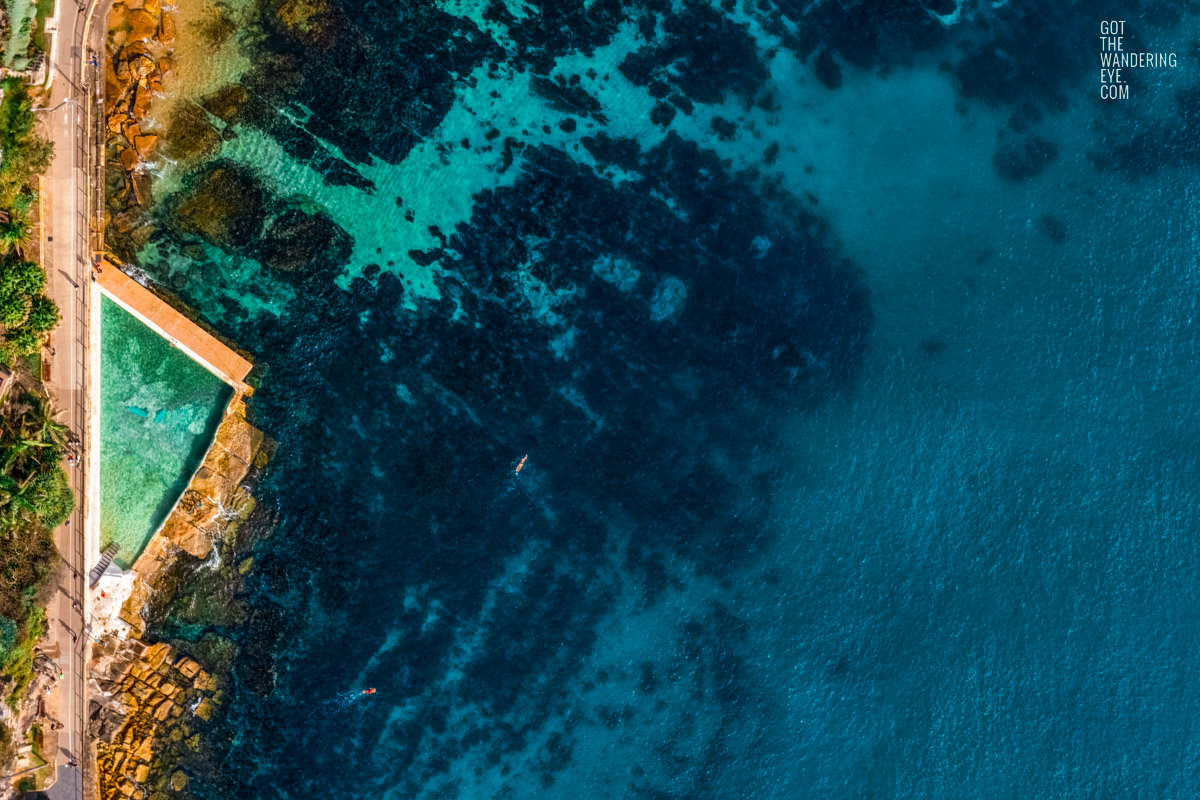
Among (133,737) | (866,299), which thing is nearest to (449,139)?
(866,299)

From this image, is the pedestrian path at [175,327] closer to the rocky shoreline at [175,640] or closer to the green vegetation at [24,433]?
the rocky shoreline at [175,640]

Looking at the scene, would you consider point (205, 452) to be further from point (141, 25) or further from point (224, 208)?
point (141, 25)

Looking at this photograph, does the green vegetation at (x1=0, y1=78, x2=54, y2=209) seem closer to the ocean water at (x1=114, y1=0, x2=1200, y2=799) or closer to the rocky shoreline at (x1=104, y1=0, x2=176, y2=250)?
the rocky shoreline at (x1=104, y1=0, x2=176, y2=250)

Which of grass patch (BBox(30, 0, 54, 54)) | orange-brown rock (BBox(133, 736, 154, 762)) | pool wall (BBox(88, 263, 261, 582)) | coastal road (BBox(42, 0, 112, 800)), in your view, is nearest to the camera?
grass patch (BBox(30, 0, 54, 54))

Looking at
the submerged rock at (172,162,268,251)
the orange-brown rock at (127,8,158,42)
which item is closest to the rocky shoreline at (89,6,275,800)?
the orange-brown rock at (127,8,158,42)

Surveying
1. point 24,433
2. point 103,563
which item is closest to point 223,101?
point 24,433

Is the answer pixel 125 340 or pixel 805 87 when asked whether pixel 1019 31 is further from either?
pixel 125 340
